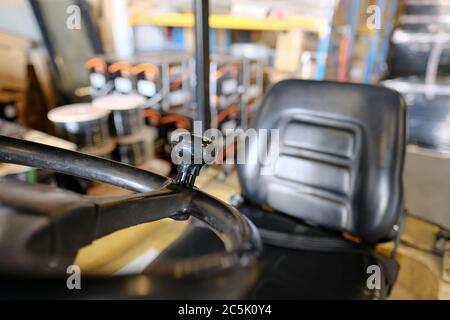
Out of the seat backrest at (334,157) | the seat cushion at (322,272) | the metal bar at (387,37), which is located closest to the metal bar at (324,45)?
the seat backrest at (334,157)

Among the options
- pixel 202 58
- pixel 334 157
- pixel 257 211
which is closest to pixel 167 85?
pixel 202 58

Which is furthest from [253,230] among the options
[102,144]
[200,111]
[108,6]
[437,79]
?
[437,79]

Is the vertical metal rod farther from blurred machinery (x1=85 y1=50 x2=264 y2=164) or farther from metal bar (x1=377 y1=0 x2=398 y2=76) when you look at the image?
metal bar (x1=377 y1=0 x2=398 y2=76)

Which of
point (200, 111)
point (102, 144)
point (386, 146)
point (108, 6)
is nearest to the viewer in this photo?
point (386, 146)

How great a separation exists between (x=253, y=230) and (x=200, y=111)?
2.65ft

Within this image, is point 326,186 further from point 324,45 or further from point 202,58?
point 324,45

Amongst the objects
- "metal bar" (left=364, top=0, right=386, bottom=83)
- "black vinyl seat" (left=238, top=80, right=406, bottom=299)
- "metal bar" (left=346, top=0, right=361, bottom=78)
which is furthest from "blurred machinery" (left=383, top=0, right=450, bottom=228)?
"black vinyl seat" (left=238, top=80, right=406, bottom=299)

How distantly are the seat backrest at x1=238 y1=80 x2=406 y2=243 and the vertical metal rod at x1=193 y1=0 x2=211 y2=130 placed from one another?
23 cm

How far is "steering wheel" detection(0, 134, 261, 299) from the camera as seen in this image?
0.72 ft

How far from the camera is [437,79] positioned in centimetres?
308

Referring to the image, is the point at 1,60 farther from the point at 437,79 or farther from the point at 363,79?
the point at 437,79

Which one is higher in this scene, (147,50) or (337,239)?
(147,50)

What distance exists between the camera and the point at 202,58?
0.98 metres

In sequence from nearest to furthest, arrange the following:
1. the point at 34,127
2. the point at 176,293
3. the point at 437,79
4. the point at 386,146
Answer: the point at 176,293
the point at 386,146
the point at 34,127
the point at 437,79
